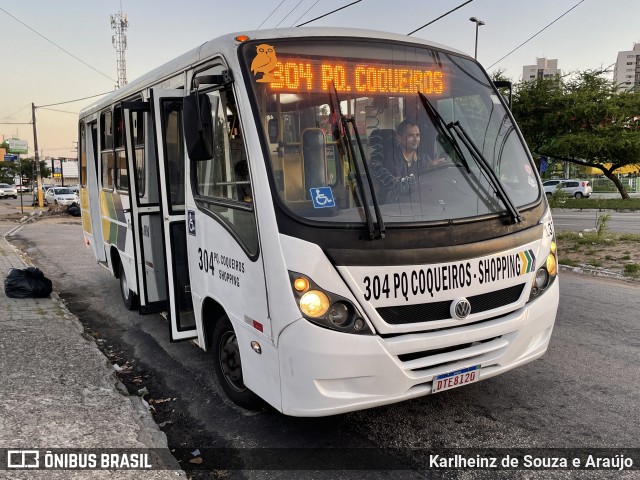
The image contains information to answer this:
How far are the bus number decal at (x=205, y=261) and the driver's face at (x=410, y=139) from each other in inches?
64.3

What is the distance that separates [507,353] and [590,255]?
332 inches

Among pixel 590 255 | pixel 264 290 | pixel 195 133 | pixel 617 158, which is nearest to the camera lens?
pixel 264 290

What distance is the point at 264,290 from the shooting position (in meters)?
3.38

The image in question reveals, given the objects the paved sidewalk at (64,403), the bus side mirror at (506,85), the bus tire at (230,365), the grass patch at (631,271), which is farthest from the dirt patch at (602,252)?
the paved sidewalk at (64,403)

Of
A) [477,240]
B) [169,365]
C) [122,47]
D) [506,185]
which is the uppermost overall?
[122,47]

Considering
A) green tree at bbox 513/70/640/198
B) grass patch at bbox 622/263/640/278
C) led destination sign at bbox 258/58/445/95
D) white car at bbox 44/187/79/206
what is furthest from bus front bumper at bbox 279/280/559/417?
white car at bbox 44/187/79/206

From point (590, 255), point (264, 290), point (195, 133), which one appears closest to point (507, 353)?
point (264, 290)

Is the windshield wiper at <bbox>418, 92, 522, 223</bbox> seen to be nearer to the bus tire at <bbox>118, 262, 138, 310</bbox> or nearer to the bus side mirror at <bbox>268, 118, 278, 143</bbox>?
the bus side mirror at <bbox>268, 118, 278, 143</bbox>

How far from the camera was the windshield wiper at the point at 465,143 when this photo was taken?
12.7ft

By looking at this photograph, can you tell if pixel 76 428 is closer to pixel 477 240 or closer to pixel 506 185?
pixel 477 240

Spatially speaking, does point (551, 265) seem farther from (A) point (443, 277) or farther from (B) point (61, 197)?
(B) point (61, 197)

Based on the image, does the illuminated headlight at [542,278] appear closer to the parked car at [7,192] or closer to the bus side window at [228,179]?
the bus side window at [228,179]

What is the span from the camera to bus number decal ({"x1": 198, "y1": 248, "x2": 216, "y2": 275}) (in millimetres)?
4187

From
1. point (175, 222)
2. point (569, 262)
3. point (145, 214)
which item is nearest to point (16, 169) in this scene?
point (569, 262)
